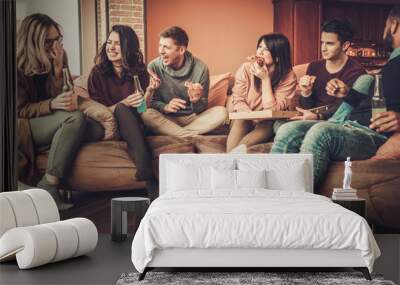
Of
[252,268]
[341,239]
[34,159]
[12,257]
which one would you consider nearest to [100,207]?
[34,159]

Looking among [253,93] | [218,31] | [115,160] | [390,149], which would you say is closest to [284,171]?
[253,93]

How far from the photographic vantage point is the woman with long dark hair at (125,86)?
8.43m

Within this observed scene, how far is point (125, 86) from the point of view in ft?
27.7

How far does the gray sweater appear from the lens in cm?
843

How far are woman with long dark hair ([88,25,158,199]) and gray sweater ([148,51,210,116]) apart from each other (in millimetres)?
173

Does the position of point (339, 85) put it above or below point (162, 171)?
above

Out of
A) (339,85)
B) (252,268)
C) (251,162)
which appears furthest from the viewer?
(339,85)

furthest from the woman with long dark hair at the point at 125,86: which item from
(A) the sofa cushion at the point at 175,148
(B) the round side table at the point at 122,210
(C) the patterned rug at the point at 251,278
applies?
(C) the patterned rug at the point at 251,278

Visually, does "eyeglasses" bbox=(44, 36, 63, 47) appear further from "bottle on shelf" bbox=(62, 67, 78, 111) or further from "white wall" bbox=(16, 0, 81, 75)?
"bottle on shelf" bbox=(62, 67, 78, 111)

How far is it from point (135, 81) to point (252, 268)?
3.51m

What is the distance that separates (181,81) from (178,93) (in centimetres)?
16

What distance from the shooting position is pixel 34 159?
27.8 feet

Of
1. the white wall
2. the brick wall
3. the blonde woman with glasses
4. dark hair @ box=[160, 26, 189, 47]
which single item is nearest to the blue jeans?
dark hair @ box=[160, 26, 189, 47]

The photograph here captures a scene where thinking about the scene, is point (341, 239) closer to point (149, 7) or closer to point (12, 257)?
point (12, 257)
